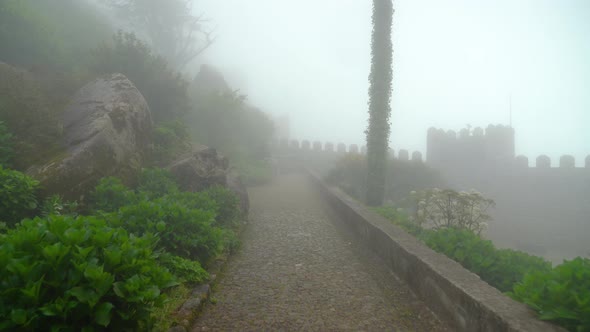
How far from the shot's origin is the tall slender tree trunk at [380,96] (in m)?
10.7

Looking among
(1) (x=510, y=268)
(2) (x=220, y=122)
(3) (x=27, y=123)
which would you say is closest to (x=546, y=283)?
(1) (x=510, y=268)

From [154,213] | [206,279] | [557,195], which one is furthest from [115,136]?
[557,195]

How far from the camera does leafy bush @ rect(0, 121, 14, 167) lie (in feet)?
16.5

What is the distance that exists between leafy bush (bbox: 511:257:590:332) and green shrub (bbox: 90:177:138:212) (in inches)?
199

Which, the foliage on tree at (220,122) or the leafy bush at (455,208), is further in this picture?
the foliage on tree at (220,122)

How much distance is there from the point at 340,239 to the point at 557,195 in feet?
63.2

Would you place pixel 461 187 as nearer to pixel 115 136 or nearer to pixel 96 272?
pixel 115 136

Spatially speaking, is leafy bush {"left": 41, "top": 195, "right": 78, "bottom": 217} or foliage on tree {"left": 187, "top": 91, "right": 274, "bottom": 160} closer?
leafy bush {"left": 41, "top": 195, "right": 78, "bottom": 217}

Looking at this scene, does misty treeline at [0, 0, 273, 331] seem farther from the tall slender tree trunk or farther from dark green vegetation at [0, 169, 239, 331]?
the tall slender tree trunk

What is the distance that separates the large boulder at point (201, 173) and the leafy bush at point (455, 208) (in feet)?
15.3

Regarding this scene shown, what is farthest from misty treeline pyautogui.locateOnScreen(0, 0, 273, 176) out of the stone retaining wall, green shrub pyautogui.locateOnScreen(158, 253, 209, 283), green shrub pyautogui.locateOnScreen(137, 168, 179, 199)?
the stone retaining wall

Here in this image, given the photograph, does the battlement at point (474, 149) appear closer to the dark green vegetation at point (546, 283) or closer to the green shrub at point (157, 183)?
the dark green vegetation at point (546, 283)

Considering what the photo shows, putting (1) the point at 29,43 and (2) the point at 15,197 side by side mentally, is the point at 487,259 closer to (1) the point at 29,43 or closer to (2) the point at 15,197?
(2) the point at 15,197

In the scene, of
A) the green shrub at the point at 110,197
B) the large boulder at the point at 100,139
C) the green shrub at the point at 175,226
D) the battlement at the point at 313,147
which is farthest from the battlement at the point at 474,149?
the green shrub at the point at 110,197
